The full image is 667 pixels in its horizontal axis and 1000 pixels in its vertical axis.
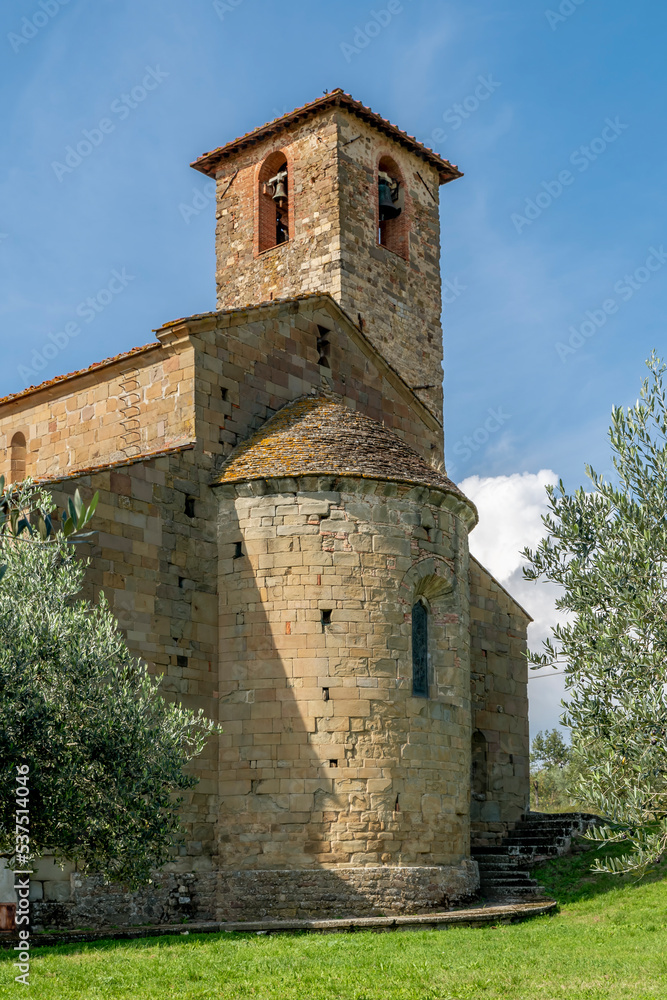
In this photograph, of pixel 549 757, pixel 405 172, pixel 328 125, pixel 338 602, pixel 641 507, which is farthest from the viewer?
pixel 549 757

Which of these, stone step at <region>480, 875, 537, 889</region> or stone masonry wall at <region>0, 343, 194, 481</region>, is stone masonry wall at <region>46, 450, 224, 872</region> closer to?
stone masonry wall at <region>0, 343, 194, 481</region>

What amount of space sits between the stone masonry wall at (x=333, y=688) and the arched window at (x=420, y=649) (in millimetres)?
142

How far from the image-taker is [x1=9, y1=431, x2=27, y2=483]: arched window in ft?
65.2

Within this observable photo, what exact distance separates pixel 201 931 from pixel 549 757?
93.1 ft

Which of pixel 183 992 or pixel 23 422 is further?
pixel 23 422

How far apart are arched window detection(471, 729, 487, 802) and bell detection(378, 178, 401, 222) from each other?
12273 mm

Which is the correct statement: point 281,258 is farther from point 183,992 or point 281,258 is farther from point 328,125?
point 183,992

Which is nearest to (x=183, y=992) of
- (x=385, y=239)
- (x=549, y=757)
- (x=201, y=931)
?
(x=201, y=931)

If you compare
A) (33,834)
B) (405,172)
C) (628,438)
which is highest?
(405,172)

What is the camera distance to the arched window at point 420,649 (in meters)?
16.5

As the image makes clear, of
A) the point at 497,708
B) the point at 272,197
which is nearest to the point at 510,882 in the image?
the point at 497,708

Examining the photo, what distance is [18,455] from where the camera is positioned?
20.0 metres

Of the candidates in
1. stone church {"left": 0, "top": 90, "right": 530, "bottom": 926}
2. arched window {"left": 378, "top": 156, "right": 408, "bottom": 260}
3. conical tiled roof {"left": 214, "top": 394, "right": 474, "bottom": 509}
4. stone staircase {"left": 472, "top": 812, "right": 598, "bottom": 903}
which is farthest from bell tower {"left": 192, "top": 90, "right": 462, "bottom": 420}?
stone staircase {"left": 472, "top": 812, "right": 598, "bottom": 903}

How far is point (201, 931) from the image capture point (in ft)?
45.3
